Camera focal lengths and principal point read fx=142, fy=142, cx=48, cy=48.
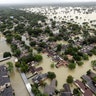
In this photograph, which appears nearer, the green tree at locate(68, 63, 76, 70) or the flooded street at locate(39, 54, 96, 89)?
the flooded street at locate(39, 54, 96, 89)

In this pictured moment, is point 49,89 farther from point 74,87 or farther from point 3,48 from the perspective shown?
point 3,48

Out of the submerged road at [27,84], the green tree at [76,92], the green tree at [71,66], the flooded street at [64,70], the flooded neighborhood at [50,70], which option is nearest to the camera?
the green tree at [76,92]

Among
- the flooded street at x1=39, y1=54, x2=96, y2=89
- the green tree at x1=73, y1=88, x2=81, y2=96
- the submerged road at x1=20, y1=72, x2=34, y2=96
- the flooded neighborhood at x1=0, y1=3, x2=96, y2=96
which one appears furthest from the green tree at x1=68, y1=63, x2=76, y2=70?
the submerged road at x1=20, y1=72, x2=34, y2=96

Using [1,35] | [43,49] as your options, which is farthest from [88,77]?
[1,35]

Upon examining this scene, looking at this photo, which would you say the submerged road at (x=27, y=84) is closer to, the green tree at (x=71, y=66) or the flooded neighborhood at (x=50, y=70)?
the flooded neighborhood at (x=50, y=70)

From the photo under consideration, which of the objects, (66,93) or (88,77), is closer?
(66,93)

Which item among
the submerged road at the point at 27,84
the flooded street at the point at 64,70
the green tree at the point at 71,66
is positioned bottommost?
the flooded street at the point at 64,70

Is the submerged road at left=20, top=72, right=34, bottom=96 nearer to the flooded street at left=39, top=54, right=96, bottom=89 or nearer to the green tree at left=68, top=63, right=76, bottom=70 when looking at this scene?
the flooded street at left=39, top=54, right=96, bottom=89

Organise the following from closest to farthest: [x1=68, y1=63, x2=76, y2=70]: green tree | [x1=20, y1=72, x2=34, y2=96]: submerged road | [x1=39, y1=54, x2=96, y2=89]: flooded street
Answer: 1. [x1=20, y1=72, x2=34, y2=96]: submerged road
2. [x1=39, y1=54, x2=96, y2=89]: flooded street
3. [x1=68, y1=63, x2=76, y2=70]: green tree

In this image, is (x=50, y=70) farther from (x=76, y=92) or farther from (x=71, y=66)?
(x=76, y=92)

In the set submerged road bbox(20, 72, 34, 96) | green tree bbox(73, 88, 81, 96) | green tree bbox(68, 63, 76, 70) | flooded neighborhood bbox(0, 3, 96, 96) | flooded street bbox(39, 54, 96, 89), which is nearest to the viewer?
green tree bbox(73, 88, 81, 96)

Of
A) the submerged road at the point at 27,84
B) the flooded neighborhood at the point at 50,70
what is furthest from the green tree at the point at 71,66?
the submerged road at the point at 27,84
